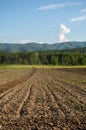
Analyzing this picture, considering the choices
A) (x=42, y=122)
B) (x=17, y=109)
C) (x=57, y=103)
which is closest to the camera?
(x=42, y=122)

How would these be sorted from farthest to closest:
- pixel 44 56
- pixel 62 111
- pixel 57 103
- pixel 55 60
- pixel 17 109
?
pixel 44 56 → pixel 55 60 → pixel 57 103 → pixel 17 109 → pixel 62 111

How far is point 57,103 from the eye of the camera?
1834 centimetres

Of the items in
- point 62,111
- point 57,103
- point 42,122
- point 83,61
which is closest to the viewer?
point 42,122

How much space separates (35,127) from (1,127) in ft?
4.37

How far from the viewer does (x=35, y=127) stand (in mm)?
12219

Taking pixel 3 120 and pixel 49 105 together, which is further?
pixel 49 105

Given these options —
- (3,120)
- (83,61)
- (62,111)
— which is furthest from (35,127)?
(83,61)

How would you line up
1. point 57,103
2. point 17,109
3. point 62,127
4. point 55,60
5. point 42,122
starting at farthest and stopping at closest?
point 55,60 → point 57,103 → point 17,109 → point 42,122 → point 62,127

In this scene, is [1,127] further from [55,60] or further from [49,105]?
[55,60]

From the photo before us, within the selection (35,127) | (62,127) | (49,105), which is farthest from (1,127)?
(49,105)

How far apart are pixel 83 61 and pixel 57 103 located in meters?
145

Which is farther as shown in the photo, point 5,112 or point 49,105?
point 49,105

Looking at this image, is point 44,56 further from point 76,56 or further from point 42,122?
point 42,122

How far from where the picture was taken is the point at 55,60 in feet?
568
